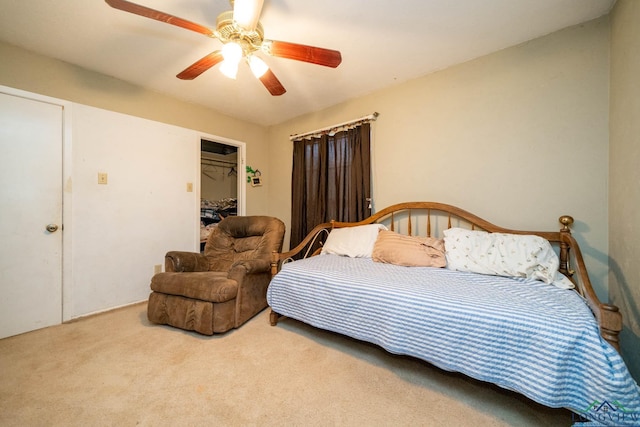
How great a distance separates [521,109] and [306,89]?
6.35ft

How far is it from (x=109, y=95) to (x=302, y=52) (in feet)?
Answer: 7.09

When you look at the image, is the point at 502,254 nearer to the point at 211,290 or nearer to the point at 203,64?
the point at 211,290

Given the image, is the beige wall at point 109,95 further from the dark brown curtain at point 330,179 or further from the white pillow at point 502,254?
the white pillow at point 502,254

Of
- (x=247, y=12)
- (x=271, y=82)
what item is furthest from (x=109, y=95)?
(x=247, y=12)

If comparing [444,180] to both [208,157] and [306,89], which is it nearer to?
[306,89]

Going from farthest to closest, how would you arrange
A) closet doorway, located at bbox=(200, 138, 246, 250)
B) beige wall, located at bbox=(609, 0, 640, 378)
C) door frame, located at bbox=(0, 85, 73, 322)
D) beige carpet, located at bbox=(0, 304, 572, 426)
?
1. closet doorway, located at bbox=(200, 138, 246, 250)
2. door frame, located at bbox=(0, 85, 73, 322)
3. beige wall, located at bbox=(609, 0, 640, 378)
4. beige carpet, located at bbox=(0, 304, 572, 426)

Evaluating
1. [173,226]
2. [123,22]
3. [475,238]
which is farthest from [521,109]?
[173,226]

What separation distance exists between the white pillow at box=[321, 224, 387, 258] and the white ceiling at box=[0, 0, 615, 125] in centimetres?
150

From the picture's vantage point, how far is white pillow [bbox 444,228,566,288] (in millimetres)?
1553

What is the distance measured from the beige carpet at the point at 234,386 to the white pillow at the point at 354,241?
0.75 m

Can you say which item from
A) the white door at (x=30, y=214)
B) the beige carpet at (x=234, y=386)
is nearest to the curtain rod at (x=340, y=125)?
the beige carpet at (x=234, y=386)

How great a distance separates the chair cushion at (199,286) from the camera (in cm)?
186

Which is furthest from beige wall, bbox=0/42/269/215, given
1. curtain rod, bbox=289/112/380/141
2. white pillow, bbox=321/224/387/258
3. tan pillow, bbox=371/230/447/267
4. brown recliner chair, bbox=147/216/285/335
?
tan pillow, bbox=371/230/447/267

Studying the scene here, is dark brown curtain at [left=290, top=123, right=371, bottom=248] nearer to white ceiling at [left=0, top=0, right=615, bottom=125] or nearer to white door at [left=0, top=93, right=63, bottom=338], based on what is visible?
white ceiling at [left=0, top=0, right=615, bottom=125]
